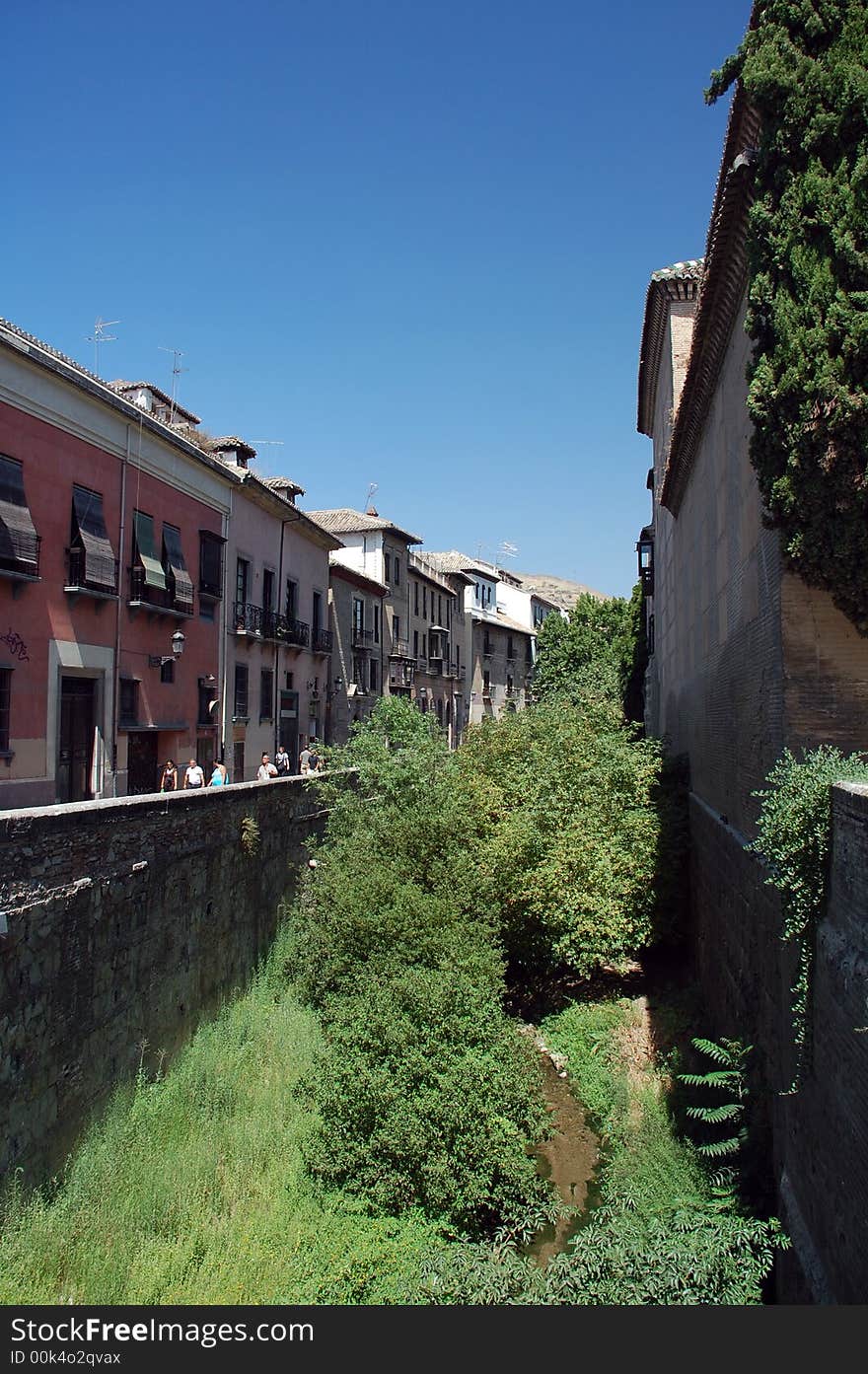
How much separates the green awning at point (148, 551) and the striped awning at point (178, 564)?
23.2 inches

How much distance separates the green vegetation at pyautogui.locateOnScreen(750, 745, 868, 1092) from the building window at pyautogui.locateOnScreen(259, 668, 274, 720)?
20438mm

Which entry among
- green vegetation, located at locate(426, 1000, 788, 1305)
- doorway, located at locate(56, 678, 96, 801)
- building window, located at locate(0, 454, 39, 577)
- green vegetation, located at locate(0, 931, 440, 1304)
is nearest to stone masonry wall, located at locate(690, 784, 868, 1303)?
green vegetation, located at locate(426, 1000, 788, 1305)

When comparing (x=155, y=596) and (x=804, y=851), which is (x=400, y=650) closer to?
(x=155, y=596)

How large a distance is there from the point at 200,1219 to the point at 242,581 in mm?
18262

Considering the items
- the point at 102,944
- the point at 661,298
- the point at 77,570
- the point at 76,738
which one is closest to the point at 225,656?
the point at 76,738

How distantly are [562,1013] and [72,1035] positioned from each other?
9.18m

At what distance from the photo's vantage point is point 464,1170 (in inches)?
383

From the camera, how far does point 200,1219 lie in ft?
28.9

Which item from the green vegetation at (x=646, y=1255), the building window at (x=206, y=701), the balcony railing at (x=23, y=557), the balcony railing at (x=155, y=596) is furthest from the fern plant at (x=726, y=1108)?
the building window at (x=206, y=701)

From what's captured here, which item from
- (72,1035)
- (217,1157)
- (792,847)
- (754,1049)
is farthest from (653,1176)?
(72,1035)

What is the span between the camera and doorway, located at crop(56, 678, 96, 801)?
55.7 feet

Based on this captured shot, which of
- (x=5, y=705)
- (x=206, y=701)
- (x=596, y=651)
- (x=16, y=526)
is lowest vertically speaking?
(x=5, y=705)

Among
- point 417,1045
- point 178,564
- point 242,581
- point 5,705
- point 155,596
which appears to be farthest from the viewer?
point 242,581

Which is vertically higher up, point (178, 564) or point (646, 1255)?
point (178, 564)
